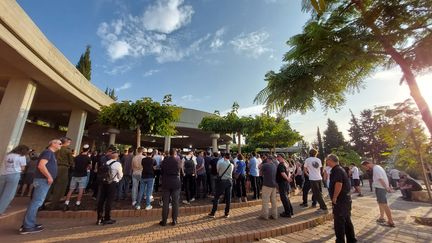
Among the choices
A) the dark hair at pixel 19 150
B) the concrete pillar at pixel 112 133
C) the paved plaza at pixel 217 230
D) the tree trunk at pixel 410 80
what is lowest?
the paved plaza at pixel 217 230

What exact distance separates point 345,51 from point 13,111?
505 inches

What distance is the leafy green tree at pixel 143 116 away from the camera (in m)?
10.9

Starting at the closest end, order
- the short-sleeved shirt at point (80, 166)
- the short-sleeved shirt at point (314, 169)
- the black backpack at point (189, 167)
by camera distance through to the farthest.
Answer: the short-sleeved shirt at point (80, 166) → the short-sleeved shirt at point (314, 169) → the black backpack at point (189, 167)

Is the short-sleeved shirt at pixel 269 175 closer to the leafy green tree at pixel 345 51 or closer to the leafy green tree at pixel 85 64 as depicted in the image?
the leafy green tree at pixel 345 51

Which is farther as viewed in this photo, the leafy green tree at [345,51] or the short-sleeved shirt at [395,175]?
the short-sleeved shirt at [395,175]

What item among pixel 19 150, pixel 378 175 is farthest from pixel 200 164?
pixel 378 175

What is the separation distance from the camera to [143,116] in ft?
36.0

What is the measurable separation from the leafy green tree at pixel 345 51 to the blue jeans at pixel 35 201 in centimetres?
509

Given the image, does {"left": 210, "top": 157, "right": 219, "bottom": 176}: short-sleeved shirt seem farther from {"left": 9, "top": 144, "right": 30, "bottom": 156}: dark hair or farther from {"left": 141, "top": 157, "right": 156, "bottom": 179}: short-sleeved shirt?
{"left": 9, "top": 144, "right": 30, "bottom": 156}: dark hair

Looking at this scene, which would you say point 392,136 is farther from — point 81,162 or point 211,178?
point 81,162

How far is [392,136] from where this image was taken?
38.8ft

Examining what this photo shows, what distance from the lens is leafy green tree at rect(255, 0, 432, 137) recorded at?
4492 mm

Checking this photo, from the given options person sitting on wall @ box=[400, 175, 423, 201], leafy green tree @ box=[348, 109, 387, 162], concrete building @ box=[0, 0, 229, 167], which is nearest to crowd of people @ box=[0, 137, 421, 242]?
concrete building @ box=[0, 0, 229, 167]

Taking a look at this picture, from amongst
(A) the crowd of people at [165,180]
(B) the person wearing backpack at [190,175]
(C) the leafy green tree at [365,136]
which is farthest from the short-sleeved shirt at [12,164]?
(C) the leafy green tree at [365,136]
